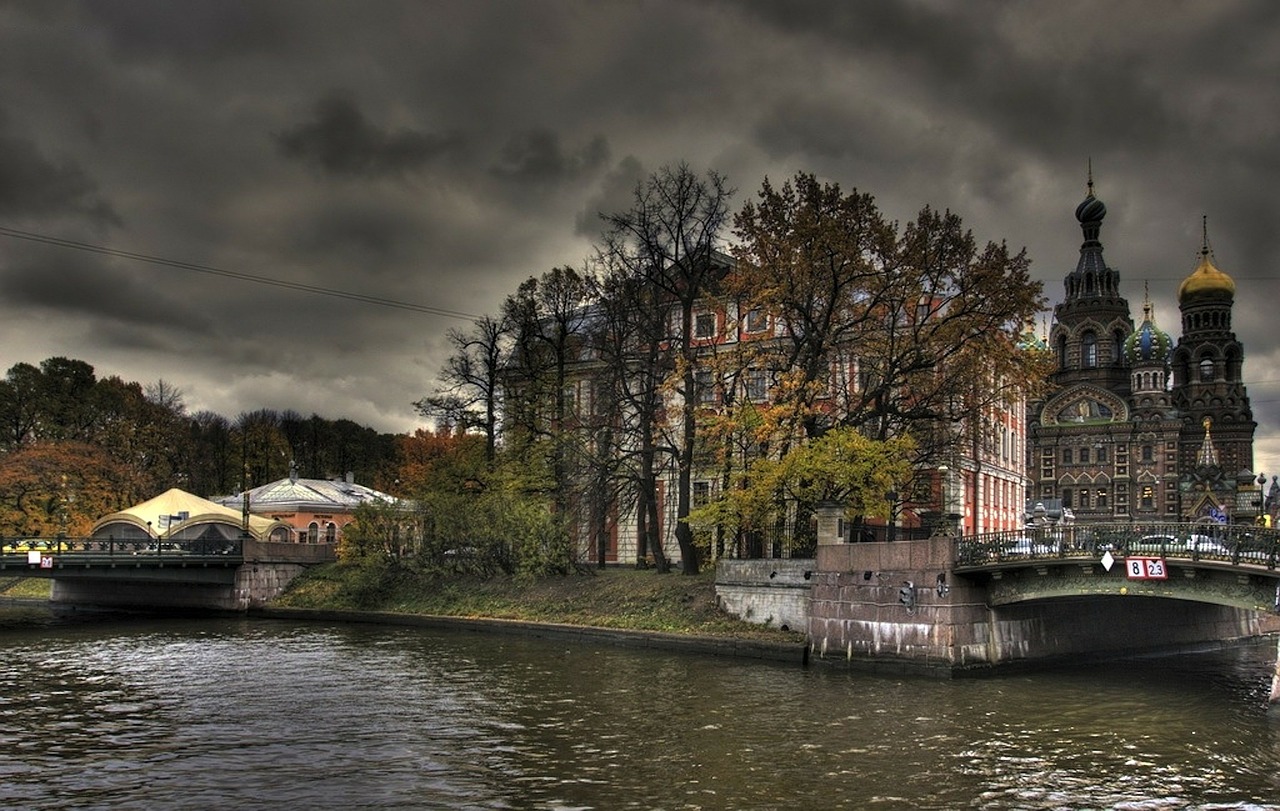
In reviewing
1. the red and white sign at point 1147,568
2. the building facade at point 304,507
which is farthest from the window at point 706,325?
the building facade at point 304,507

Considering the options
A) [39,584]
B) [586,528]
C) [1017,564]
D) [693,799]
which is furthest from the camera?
[39,584]

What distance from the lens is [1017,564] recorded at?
1124 inches

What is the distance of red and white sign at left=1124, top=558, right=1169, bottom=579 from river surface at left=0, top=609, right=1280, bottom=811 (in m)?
2.96

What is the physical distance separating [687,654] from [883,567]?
715 cm

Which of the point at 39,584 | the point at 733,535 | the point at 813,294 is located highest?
the point at 813,294

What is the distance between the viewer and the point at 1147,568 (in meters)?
26.5

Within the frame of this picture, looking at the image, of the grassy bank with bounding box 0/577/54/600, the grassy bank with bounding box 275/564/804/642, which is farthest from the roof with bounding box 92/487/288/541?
the grassy bank with bounding box 275/564/804/642

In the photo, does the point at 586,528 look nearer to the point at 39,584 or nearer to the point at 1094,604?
the point at 1094,604

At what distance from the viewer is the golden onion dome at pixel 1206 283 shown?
136125mm

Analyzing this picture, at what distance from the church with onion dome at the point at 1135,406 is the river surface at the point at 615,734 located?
9420cm

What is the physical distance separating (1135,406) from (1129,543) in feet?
353

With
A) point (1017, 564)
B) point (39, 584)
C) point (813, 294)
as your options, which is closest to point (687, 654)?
point (1017, 564)

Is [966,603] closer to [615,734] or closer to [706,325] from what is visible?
[615,734]

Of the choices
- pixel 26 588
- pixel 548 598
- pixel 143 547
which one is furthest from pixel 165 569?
pixel 548 598
